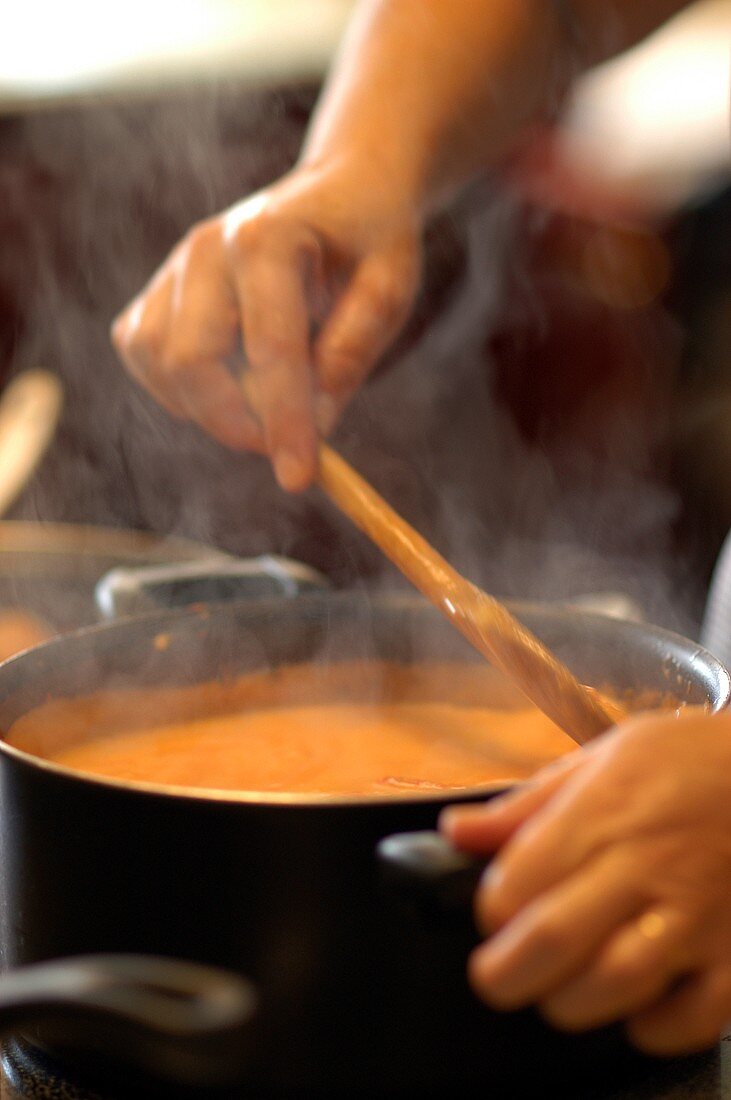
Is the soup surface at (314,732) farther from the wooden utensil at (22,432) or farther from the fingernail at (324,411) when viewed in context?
the wooden utensil at (22,432)

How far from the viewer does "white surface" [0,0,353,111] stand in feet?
7.87

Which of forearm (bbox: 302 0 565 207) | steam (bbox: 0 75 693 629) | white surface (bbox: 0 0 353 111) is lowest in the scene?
steam (bbox: 0 75 693 629)

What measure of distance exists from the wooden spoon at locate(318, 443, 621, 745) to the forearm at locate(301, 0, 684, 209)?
0.85 ft

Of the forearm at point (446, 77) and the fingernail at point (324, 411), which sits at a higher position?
the forearm at point (446, 77)

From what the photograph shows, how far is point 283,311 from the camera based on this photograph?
0.86 meters

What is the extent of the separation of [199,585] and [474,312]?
1.46m

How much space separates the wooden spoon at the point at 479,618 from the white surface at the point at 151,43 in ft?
5.72

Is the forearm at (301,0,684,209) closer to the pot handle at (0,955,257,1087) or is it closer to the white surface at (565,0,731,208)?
the pot handle at (0,955,257,1087)

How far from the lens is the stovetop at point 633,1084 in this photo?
0.57 metres

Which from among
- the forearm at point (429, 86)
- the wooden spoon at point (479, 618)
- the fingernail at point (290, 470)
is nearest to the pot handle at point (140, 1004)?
the wooden spoon at point (479, 618)

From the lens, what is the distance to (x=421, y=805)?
50 cm

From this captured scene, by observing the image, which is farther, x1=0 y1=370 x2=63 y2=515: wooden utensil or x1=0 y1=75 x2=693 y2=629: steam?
x1=0 y1=75 x2=693 y2=629: steam

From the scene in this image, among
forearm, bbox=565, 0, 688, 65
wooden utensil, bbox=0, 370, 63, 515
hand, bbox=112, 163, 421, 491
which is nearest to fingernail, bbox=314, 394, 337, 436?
hand, bbox=112, 163, 421, 491

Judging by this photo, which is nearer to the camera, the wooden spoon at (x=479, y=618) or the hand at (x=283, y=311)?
the wooden spoon at (x=479, y=618)
